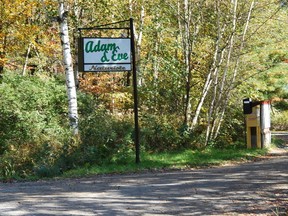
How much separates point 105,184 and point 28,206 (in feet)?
9.73

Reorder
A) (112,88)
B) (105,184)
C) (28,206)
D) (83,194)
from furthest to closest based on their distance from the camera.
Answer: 1. (112,88)
2. (105,184)
3. (83,194)
4. (28,206)

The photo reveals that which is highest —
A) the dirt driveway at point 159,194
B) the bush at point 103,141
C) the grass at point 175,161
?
the bush at point 103,141

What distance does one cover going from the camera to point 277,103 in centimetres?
3778

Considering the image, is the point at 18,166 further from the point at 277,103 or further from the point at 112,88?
the point at 277,103

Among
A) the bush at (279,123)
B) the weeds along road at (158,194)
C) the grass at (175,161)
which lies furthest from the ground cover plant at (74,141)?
the bush at (279,123)

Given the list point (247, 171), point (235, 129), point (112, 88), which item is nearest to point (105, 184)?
point (247, 171)

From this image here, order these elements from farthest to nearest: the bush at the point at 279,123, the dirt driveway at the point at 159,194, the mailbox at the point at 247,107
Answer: the bush at the point at 279,123 < the mailbox at the point at 247,107 < the dirt driveway at the point at 159,194

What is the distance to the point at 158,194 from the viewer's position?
9695 millimetres

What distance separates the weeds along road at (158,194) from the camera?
823 cm

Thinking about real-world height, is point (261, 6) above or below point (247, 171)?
above

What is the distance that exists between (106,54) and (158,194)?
276 inches

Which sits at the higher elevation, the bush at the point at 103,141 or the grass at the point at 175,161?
the bush at the point at 103,141

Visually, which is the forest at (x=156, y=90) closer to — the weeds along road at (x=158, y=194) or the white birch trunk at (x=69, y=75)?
the white birch trunk at (x=69, y=75)

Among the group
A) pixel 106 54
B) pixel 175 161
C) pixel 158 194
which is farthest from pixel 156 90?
pixel 158 194
